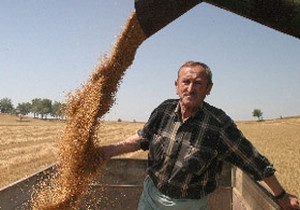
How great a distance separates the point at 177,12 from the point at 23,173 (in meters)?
10.4

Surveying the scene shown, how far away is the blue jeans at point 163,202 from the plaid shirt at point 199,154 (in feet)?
0.12

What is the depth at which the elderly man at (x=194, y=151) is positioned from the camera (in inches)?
99.8

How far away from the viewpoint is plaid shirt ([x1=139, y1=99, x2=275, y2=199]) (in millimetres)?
2520

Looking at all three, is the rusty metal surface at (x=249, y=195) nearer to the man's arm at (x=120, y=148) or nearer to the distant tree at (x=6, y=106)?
the man's arm at (x=120, y=148)

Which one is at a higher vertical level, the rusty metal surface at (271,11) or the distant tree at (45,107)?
the distant tree at (45,107)

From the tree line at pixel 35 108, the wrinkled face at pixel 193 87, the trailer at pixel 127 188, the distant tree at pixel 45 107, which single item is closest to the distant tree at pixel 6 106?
the tree line at pixel 35 108

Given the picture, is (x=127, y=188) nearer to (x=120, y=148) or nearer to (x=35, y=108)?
(x=120, y=148)

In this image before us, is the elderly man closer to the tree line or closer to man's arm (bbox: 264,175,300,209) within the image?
man's arm (bbox: 264,175,300,209)

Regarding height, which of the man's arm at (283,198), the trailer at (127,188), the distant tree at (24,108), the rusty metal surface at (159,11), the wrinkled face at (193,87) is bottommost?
the trailer at (127,188)

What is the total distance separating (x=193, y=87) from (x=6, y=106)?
124017 millimetres

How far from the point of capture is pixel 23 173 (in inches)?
422

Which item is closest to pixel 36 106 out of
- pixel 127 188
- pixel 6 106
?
pixel 6 106

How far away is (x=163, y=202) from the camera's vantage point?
264cm

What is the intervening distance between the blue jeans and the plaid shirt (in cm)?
4
